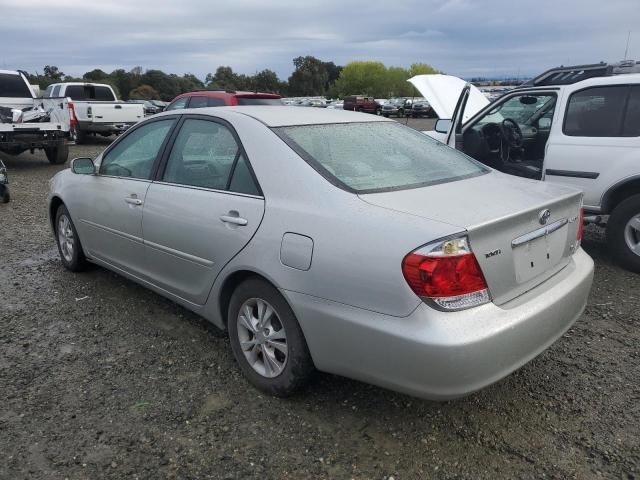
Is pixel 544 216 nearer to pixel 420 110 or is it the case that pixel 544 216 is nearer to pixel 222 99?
pixel 222 99

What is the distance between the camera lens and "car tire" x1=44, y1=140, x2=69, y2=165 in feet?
40.4

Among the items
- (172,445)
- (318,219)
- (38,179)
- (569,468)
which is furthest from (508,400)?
(38,179)

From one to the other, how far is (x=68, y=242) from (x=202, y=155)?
220cm

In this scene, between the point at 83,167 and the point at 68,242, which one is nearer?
the point at 83,167

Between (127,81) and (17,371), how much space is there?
8143cm

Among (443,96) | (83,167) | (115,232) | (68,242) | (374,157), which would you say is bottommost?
(68,242)

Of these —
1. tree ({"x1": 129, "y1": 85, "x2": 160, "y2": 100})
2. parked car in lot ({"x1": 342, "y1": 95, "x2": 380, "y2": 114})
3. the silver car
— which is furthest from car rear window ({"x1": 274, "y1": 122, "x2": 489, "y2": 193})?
tree ({"x1": 129, "y1": 85, "x2": 160, "y2": 100})

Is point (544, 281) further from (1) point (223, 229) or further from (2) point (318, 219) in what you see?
(1) point (223, 229)

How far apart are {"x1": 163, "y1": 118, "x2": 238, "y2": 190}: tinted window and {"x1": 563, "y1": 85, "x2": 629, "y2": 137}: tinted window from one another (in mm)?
3575

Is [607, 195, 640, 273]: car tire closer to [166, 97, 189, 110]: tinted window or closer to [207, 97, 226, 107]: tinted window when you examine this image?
[207, 97, 226, 107]: tinted window

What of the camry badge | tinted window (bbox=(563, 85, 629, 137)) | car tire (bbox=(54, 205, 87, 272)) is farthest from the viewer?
tinted window (bbox=(563, 85, 629, 137))

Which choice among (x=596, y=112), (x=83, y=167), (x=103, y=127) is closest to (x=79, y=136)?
(x=103, y=127)

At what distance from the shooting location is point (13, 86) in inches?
501

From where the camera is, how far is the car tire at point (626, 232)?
4871 millimetres
